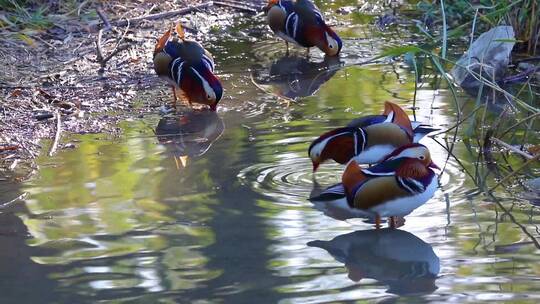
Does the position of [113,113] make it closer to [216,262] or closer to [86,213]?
[86,213]

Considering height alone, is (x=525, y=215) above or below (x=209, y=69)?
below

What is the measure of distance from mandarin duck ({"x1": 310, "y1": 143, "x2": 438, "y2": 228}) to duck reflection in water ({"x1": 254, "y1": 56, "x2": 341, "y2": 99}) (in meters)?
2.44

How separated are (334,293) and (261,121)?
9.01 feet

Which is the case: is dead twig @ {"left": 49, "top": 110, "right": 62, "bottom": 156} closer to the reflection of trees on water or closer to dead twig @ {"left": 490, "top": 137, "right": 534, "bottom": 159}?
the reflection of trees on water

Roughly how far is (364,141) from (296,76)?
107 inches

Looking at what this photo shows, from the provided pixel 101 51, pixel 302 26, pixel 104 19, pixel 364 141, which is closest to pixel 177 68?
pixel 101 51

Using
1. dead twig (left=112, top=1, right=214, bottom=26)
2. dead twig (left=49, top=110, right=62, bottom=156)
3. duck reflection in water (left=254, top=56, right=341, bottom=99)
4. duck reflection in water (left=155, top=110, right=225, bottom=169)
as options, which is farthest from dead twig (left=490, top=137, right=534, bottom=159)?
dead twig (left=112, top=1, right=214, bottom=26)

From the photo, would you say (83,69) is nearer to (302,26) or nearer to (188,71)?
(188,71)

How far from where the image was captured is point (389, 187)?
4.87 meters

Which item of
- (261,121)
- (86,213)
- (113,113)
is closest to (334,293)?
(86,213)

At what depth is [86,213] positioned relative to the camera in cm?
528

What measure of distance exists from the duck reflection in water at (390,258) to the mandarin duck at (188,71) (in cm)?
245

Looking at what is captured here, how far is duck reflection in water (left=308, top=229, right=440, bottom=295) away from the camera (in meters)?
4.39

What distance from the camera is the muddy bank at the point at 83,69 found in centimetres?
666
